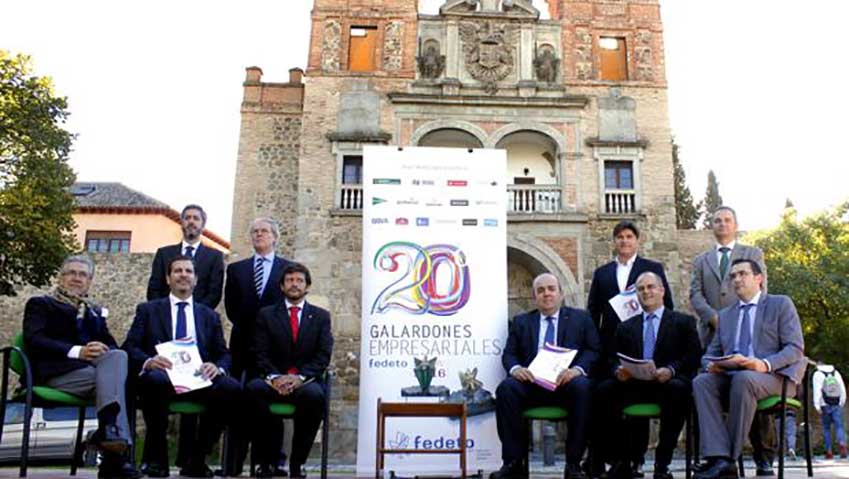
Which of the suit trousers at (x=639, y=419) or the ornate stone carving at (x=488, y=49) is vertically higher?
the ornate stone carving at (x=488, y=49)

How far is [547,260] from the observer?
15.6 m

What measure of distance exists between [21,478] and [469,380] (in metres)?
3.38

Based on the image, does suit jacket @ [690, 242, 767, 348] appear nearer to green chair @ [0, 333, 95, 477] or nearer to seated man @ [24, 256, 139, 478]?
seated man @ [24, 256, 139, 478]

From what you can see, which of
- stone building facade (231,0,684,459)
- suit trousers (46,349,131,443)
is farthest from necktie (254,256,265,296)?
stone building facade (231,0,684,459)

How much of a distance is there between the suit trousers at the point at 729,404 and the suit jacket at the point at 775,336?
4.2 inches

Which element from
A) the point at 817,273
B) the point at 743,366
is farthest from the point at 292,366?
the point at 817,273

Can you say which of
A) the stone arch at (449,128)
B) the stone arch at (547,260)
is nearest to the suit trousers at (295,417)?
the stone arch at (547,260)

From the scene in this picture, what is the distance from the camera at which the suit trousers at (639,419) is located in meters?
5.27

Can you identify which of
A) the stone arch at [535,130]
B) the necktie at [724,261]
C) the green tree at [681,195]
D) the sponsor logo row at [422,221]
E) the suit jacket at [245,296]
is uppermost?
the green tree at [681,195]

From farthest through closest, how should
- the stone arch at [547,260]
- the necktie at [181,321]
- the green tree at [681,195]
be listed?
the green tree at [681,195]
the stone arch at [547,260]
the necktie at [181,321]

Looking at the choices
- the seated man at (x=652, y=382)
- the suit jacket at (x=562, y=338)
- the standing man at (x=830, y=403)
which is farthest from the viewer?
the standing man at (x=830, y=403)

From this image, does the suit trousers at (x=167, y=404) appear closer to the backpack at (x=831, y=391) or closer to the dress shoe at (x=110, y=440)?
the dress shoe at (x=110, y=440)

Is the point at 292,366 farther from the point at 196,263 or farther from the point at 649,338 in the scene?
the point at 649,338

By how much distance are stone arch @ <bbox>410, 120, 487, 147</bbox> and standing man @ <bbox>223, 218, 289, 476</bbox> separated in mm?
10072
